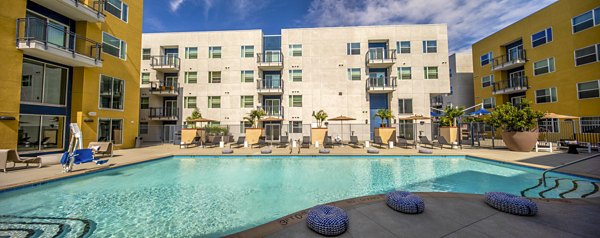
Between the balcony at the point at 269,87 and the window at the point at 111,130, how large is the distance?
11.1 metres

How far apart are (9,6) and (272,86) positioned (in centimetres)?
1589

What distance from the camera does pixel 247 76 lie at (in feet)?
71.8

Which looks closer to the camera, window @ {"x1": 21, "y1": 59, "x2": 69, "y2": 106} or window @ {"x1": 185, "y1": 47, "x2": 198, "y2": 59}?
window @ {"x1": 21, "y1": 59, "x2": 69, "y2": 106}

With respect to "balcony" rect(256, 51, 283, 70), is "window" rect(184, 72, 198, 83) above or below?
below

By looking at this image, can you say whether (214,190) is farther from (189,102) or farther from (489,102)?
(489,102)

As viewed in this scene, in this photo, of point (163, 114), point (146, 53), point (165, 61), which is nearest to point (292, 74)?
point (165, 61)

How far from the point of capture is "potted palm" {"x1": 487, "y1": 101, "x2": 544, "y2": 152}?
38.3 feet

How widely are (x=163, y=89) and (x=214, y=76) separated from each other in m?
4.94

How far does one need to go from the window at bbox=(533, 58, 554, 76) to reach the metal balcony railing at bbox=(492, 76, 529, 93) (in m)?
0.98

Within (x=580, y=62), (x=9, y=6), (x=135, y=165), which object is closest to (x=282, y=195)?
(x=135, y=165)

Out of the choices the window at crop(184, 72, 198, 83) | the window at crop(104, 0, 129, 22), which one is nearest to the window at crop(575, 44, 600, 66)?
the window at crop(184, 72, 198, 83)

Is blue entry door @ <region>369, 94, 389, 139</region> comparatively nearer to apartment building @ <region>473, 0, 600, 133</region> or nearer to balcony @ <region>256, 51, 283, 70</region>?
balcony @ <region>256, 51, 283, 70</region>

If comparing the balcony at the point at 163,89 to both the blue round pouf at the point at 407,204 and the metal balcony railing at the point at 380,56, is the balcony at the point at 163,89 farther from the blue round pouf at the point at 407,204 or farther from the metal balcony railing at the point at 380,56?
the blue round pouf at the point at 407,204

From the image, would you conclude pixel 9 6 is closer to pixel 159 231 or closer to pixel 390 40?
pixel 159 231
